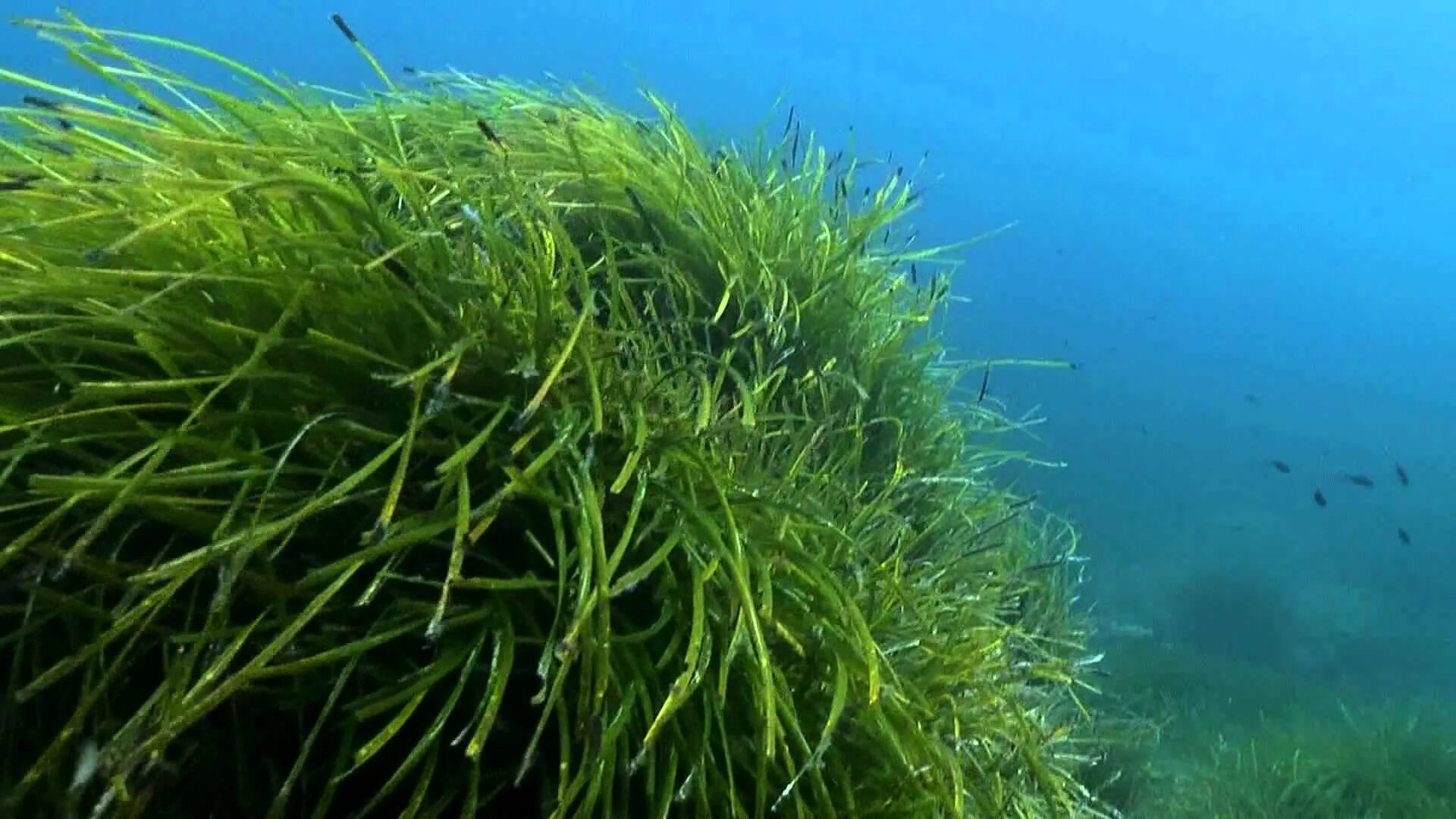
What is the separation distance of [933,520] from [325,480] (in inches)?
49.1

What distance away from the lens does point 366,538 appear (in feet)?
3.31

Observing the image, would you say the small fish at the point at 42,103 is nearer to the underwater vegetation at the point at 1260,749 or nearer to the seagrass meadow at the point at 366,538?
the seagrass meadow at the point at 366,538

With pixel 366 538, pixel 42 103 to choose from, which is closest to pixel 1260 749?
pixel 366 538

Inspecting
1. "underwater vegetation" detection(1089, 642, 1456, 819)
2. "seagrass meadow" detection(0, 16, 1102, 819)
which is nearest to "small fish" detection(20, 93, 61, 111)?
"seagrass meadow" detection(0, 16, 1102, 819)

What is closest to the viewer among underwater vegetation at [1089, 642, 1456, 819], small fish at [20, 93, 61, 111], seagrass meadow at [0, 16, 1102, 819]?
seagrass meadow at [0, 16, 1102, 819]

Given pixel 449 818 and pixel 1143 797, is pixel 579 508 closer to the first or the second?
pixel 449 818

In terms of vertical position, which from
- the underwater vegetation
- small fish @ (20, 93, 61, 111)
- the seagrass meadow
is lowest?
the underwater vegetation

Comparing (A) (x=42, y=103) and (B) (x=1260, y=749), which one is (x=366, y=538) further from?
(B) (x=1260, y=749)

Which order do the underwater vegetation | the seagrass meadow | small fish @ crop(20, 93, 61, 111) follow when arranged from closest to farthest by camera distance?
the seagrass meadow → small fish @ crop(20, 93, 61, 111) → the underwater vegetation

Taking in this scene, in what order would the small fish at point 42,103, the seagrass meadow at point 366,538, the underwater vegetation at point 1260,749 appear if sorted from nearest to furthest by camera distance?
the seagrass meadow at point 366,538, the small fish at point 42,103, the underwater vegetation at point 1260,749

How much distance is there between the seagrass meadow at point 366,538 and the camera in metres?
1.03

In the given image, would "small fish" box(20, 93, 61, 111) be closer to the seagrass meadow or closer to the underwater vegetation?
the seagrass meadow

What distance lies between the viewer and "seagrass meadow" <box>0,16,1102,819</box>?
1026 millimetres

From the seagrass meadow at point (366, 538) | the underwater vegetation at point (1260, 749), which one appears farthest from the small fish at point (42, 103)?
the underwater vegetation at point (1260, 749)
